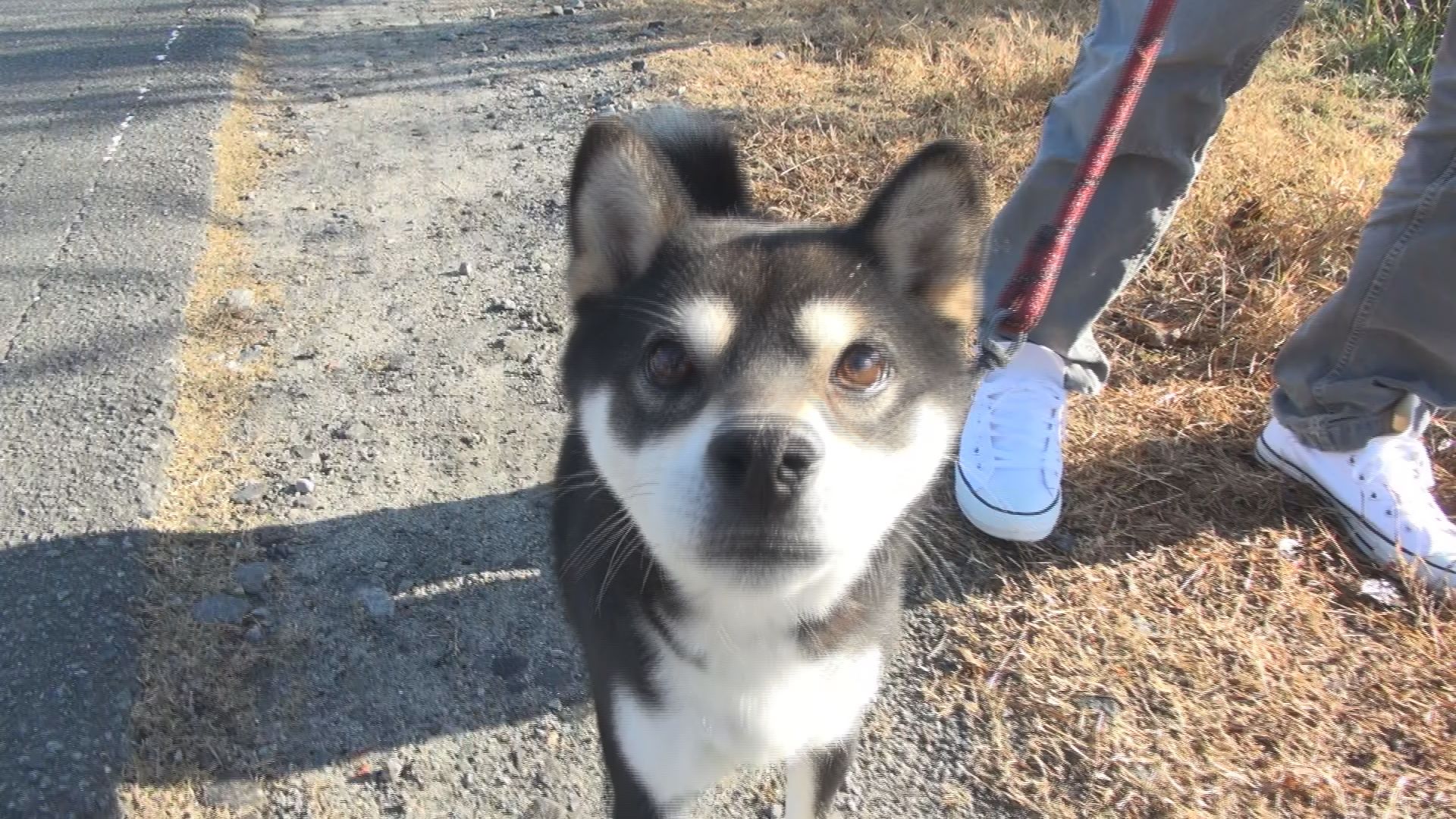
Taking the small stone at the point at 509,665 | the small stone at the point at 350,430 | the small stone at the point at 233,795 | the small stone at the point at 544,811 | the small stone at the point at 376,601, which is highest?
the small stone at the point at 350,430

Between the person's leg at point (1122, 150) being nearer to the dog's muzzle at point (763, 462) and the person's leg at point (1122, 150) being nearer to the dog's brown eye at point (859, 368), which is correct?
the dog's brown eye at point (859, 368)

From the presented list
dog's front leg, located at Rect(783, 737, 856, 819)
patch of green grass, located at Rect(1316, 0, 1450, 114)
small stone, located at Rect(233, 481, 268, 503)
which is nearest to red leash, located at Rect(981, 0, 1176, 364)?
dog's front leg, located at Rect(783, 737, 856, 819)

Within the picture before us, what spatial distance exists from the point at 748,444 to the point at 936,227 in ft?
1.98

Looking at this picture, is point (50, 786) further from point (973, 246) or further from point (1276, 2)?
point (1276, 2)

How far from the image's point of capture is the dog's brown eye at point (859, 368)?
5.07ft

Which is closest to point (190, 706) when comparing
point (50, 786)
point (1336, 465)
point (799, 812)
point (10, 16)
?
point (50, 786)

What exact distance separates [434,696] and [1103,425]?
2005 millimetres

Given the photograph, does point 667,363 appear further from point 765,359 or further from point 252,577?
point 252,577

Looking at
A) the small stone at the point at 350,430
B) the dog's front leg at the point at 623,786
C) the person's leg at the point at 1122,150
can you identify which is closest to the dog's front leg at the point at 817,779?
the dog's front leg at the point at 623,786

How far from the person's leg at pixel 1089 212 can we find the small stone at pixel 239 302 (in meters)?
2.40

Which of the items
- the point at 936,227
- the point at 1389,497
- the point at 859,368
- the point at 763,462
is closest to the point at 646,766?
the point at 763,462

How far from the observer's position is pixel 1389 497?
2.43 metres

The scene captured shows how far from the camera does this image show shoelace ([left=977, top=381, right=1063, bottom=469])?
2.59 m

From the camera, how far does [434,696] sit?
7.02 ft
